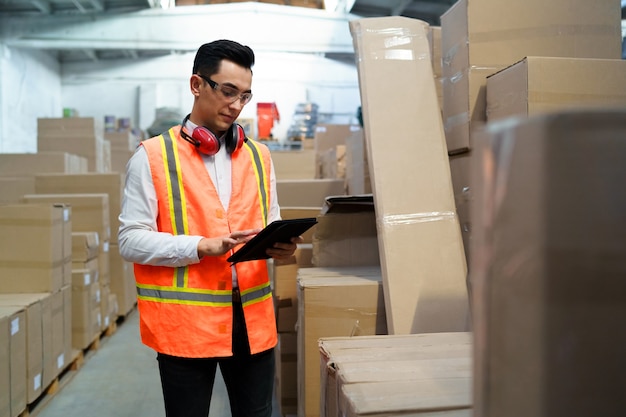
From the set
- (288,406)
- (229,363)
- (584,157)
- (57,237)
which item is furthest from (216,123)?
(57,237)

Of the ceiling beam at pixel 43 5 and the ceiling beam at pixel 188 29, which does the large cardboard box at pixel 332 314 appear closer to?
the ceiling beam at pixel 188 29

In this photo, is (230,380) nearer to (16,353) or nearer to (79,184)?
(16,353)

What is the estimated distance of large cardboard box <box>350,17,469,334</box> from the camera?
1.85 metres

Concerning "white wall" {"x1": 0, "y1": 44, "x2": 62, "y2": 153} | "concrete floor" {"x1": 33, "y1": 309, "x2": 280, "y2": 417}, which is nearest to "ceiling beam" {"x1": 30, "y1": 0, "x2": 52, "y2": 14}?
A: "white wall" {"x1": 0, "y1": 44, "x2": 62, "y2": 153}

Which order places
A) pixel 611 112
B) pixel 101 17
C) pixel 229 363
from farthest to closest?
pixel 101 17, pixel 229 363, pixel 611 112

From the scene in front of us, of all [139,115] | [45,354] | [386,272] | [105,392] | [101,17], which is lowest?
[105,392]

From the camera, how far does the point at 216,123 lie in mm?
1521

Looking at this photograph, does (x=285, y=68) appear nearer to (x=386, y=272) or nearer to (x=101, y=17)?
(x=101, y=17)

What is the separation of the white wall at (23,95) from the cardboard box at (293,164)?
393cm

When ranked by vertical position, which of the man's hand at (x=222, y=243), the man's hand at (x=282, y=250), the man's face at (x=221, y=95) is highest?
the man's face at (x=221, y=95)

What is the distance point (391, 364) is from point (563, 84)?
1.08 meters

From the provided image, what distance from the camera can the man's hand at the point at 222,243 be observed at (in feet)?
4.46

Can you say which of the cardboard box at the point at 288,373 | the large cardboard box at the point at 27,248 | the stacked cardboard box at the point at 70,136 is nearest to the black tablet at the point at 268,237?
the cardboard box at the point at 288,373

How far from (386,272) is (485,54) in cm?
80
